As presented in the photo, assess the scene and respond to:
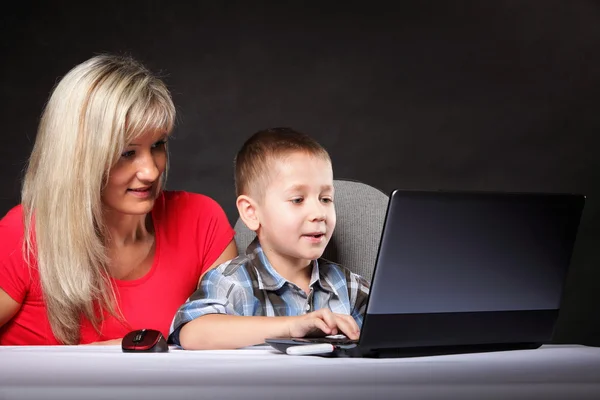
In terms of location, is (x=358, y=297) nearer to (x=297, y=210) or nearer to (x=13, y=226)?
(x=297, y=210)

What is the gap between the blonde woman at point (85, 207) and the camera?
1862 mm

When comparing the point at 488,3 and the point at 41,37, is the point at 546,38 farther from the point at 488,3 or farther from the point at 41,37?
the point at 41,37

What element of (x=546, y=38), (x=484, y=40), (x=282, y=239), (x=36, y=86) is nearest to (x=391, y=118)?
(x=484, y=40)

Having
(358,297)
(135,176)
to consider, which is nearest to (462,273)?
(358,297)

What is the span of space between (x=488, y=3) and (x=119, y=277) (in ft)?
7.65

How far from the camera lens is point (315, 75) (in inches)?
139

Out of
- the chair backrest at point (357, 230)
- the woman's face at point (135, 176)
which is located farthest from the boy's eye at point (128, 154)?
the chair backrest at point (357, 230)

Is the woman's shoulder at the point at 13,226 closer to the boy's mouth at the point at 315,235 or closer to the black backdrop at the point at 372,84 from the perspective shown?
the boy's mouth at the point at 315,235

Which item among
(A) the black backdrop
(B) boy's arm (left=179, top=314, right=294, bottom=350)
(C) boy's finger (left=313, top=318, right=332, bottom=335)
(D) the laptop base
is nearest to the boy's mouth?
(B) boy's arm (left=179, top=314, right=294, bottom=350)

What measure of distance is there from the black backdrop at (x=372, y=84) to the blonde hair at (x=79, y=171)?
4.63 feet

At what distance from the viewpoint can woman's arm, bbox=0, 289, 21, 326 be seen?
6.22ft

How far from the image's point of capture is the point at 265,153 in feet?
6.42

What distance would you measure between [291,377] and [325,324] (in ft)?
1.48

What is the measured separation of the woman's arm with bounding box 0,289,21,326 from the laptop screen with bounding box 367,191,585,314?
1093 millimetres
